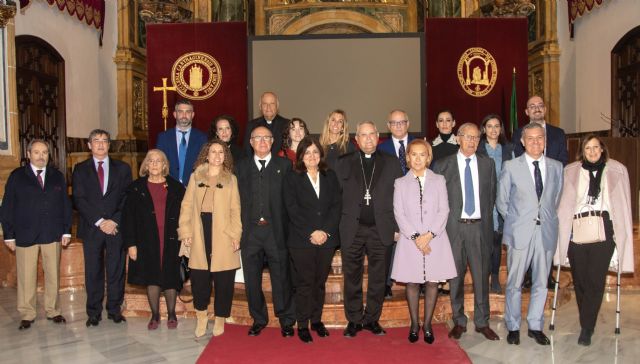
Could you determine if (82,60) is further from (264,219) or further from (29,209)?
(264,219)

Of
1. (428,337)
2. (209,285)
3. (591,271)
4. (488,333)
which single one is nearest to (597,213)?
(591,271)

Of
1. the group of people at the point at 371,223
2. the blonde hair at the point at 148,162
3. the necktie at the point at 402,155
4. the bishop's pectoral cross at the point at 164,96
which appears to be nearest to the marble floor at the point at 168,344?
Result: the group of people at the point at 371,223

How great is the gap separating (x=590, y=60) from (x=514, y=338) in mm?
6143

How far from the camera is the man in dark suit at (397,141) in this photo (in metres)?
4.55

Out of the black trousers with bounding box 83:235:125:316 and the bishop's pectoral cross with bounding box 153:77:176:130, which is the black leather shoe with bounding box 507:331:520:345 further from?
the bishop's pectoral cross with bounding box 153:77:176:130

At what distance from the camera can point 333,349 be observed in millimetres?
4031

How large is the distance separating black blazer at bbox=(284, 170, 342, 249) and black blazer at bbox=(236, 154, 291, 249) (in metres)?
0.09

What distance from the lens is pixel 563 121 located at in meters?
9.66

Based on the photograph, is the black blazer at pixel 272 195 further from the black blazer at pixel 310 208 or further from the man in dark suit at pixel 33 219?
the man in dark suit at pixel 33 219

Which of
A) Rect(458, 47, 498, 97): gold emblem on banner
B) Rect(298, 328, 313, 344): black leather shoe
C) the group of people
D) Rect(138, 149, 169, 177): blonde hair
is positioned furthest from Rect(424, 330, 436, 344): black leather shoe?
Rect(458, 47, 498, 97): gold emblem on banner

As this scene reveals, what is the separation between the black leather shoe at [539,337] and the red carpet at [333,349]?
0.57 metres

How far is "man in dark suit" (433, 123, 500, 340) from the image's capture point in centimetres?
418

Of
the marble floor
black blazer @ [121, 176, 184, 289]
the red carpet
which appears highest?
black blazer @ [121, 176, 184, 289]

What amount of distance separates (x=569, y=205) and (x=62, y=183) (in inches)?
155
